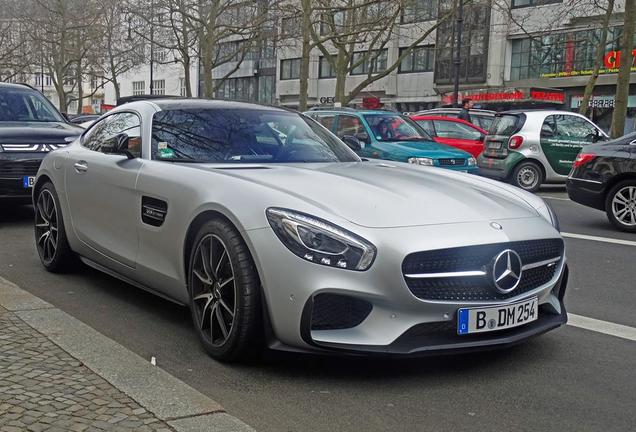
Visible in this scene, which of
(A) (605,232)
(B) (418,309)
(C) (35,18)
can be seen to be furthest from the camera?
(C) (35,18)

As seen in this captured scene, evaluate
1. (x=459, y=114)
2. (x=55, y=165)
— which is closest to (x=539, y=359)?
(x=55, y=165)

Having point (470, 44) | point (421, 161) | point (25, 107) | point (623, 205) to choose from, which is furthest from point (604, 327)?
point (470, 44)

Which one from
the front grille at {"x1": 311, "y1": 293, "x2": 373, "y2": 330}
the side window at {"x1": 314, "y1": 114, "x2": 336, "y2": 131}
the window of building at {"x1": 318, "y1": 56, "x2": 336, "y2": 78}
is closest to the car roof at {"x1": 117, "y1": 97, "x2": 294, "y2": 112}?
the front grille at {"x1": 311, "y1": 293, "x2": 373, "y2": 330}

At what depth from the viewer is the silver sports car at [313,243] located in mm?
3570

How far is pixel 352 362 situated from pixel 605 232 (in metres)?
6.37

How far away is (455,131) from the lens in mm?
16812

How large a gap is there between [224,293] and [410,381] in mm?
1083

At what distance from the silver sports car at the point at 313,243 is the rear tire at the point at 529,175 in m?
10.3

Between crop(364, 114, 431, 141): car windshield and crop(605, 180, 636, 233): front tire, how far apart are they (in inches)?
154

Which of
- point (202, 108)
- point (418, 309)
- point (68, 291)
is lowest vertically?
point (68, 291)

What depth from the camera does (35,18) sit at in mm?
55188

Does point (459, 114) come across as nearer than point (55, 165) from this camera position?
No

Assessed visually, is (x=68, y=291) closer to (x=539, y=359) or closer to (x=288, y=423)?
(x=288, y=423)

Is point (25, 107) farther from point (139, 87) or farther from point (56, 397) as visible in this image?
point (139, 87)
